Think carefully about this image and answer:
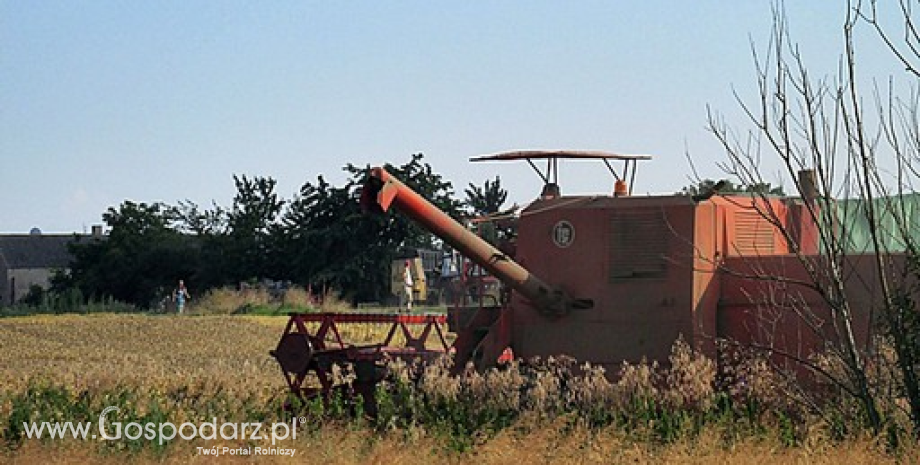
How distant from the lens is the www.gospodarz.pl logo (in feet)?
43.5

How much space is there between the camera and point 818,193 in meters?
12.2

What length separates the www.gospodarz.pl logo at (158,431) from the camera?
43.5 ft

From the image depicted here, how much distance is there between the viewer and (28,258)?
102 metres

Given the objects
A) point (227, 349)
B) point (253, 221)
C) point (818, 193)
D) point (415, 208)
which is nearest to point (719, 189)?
point (415, 208)

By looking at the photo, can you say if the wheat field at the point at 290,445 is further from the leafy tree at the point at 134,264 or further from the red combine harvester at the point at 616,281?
the leafy tree at the point at 134,264

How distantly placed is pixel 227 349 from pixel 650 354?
58.9ft

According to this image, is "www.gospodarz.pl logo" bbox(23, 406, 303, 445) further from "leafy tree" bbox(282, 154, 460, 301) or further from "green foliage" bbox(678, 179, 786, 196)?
"leafy tree" bbox(282, 154, 460, 301)

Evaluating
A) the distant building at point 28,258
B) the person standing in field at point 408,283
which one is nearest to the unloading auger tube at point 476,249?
the person standing in field at point 408,283

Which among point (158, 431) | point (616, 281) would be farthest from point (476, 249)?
point (158, 431)

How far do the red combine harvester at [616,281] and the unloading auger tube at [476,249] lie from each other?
17 mm

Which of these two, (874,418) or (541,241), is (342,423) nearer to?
(541,241)

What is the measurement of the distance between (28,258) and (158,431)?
92.4 m

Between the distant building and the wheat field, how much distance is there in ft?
219

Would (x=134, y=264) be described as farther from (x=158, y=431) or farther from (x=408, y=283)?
(x=158, y=431)
